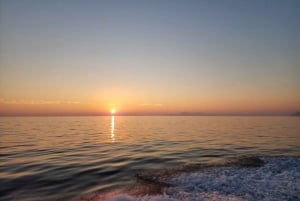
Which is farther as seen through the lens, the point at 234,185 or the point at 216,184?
the point at 216,184

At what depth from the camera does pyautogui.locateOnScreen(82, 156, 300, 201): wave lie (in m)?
10.0

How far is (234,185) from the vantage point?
11.5m

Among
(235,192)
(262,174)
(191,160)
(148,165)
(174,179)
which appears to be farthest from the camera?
→ (191,160)

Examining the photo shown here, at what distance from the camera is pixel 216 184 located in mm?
11695

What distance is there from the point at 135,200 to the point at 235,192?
4.59 m

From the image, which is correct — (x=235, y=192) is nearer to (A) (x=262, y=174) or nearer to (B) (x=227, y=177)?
(B) (x=227, y=177)

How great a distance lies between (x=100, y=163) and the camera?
18375 mm

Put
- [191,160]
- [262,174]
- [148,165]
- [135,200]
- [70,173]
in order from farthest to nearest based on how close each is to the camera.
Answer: [191,160]
[148,165]
[70,173]
[262,174]
[135,200]

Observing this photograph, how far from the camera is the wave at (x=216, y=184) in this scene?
10.0m

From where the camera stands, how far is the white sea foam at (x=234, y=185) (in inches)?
393

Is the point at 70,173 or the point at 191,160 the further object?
the point at 191,160

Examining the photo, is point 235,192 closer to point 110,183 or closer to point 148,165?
point 110,183

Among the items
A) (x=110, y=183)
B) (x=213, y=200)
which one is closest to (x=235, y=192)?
(x=213, y=200)

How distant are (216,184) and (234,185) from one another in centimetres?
87
